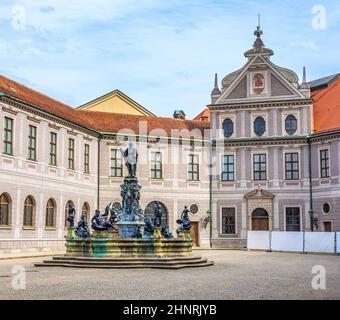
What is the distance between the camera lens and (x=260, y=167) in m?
48.5

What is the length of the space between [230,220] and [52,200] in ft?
48.8

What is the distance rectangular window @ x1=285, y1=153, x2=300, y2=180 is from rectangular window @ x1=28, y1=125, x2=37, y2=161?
19.6m

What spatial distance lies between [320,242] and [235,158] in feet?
39.7

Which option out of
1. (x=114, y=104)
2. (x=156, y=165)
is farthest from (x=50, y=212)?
(x=114, y=104)

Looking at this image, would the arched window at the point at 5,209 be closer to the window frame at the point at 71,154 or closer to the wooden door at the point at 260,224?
the window frame at the point at 71,154

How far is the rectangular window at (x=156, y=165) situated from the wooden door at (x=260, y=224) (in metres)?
8.12

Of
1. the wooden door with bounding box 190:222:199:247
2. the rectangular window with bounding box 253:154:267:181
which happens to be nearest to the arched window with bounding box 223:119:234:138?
the rectangular window with bounding box 253:154:267:181

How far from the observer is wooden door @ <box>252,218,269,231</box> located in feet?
157

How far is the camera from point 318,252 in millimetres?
38969

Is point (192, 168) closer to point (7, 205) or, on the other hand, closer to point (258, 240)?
point (258, 240)

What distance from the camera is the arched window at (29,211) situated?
3778 centimetres
